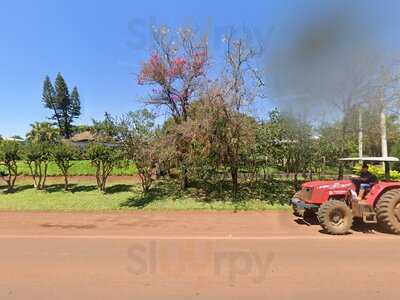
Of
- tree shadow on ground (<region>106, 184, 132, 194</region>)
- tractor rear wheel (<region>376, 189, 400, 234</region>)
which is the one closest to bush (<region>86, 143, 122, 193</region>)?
tree shadow on ground (<region>106, 184, 132, 194</region>)

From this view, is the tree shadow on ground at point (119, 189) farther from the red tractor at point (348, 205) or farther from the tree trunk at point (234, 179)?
the red tractor at point (348, 205)

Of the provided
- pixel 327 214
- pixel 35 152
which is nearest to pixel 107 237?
pixel 327 214

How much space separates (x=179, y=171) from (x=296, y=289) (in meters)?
11.5

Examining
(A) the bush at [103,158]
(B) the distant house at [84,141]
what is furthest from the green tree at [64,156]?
(A) the bush at [103,158]

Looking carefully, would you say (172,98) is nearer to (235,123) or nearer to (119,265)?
(235,123)

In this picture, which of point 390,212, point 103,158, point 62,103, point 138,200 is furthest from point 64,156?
point 62,103

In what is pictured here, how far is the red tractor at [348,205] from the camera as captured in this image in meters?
9.94

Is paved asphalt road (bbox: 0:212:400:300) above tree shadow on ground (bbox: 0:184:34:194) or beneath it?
beneath

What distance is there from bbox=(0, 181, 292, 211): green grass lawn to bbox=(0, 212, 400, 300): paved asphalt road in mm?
2845

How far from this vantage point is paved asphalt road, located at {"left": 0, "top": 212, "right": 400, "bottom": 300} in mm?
5762

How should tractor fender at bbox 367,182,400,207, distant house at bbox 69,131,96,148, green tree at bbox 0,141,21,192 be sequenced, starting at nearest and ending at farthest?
tractor fender at bbox 367,182,400,207 < distant house at bbox 69,131,96,148 < green tree at bbox 0,141,21,192

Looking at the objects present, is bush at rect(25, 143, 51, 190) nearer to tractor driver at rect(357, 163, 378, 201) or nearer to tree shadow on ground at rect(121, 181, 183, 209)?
tree shadow on ground at rect(121, 181, 183, 209)

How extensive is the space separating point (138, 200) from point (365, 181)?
8.46 metres

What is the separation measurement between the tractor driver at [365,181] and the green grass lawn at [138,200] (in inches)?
149
